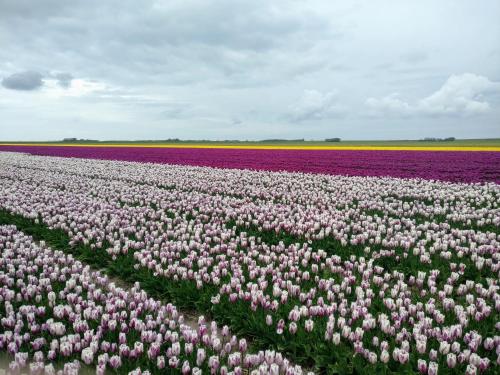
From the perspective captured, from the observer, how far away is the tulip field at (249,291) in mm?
4898

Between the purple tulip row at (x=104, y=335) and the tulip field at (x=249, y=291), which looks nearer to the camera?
the purple tulip row at (x=104, y=335)

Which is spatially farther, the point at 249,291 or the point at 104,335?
the point at 249,291

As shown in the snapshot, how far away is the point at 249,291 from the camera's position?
272 inches

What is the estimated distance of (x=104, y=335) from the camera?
18.0ft

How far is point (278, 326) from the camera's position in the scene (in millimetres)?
5520

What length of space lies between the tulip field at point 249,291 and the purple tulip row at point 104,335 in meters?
0.02

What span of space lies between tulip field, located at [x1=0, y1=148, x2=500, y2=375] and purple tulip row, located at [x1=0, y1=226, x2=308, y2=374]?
2 centimetres

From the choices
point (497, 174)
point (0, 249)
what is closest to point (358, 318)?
point (0, 249)

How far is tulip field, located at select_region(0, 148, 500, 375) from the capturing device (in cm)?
490

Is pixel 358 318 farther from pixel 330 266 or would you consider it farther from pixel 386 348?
pixel 330 266

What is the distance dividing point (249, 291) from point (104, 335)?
2.38 m

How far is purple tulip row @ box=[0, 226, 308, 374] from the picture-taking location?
4688 millimetres

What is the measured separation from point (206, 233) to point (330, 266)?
358 centimetres

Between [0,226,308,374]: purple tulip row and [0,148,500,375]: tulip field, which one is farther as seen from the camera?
[0,148,500,375]: tulip field
